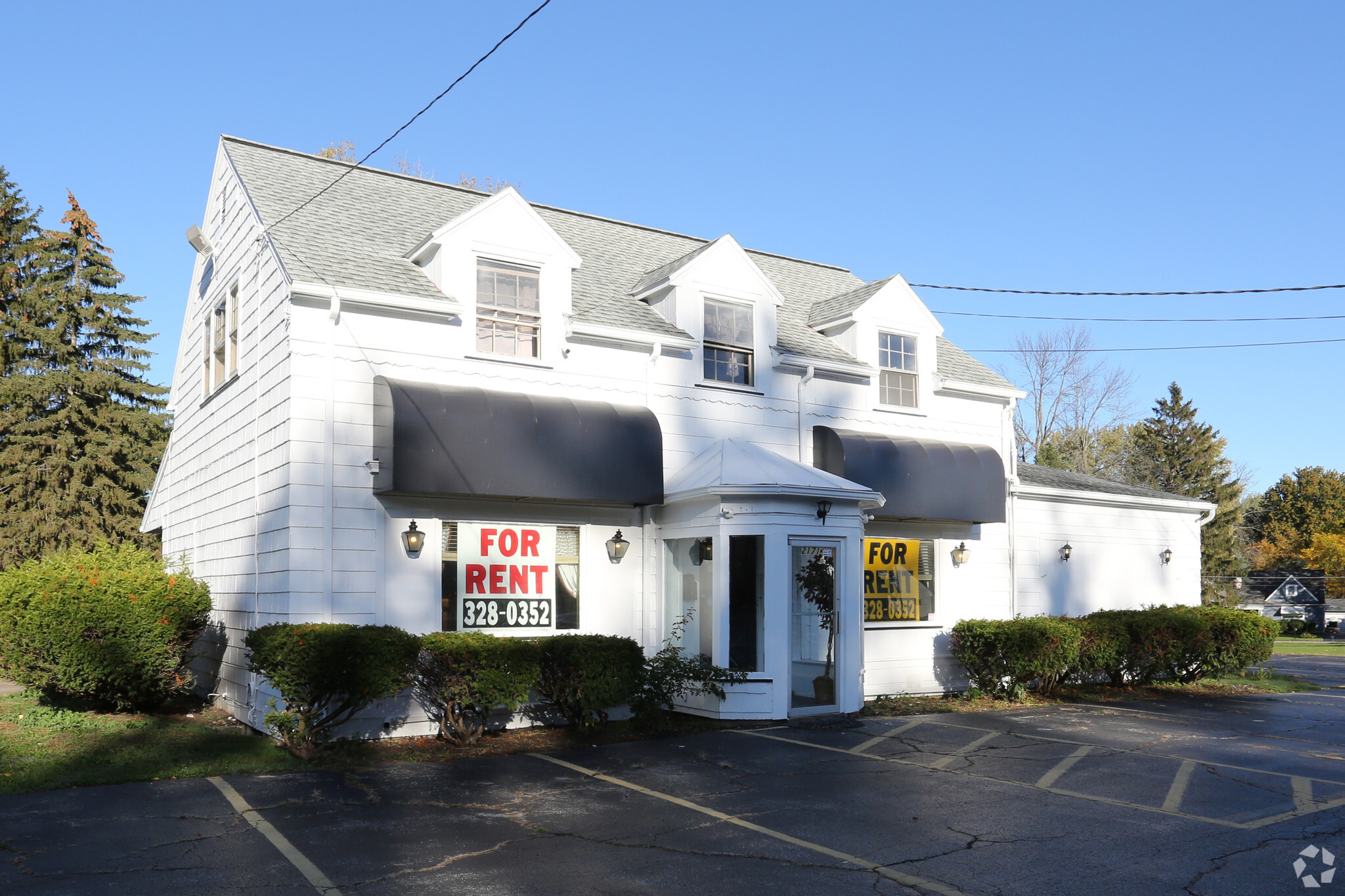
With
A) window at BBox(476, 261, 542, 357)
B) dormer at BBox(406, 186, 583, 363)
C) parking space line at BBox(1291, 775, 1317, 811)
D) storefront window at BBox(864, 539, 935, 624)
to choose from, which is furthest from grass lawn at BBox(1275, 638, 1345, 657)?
window at BBox(476, 261, 542, 357)

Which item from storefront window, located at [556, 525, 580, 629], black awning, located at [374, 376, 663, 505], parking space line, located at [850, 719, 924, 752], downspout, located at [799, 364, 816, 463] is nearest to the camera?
parking space line, located at [850, 719, 924, 752]

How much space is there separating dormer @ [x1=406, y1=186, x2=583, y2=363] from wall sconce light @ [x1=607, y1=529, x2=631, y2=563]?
2.63 m

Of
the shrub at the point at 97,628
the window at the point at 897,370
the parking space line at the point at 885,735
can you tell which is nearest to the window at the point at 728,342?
the window at the point at 897,370

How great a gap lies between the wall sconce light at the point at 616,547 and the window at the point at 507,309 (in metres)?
2.81

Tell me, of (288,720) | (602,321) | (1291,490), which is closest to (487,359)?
(602,321)

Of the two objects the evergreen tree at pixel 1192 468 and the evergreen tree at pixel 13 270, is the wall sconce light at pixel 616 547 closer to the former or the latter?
the evergreen tree at pixel 13 270

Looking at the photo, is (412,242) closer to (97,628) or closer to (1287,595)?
(97,628)

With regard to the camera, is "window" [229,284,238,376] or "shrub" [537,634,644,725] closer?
"shrub" [537,634,644,725]

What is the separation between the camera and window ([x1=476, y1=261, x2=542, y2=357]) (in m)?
13.2

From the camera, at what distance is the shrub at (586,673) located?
1173cm

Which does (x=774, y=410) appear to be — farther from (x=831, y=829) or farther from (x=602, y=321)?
(x=831, y=829)

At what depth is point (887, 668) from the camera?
15938 millimetres

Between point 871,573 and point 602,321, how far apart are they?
20.3 ft

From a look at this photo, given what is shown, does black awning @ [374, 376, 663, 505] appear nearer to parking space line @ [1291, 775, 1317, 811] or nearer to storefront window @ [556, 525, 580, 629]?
storefront window @ [556, 525, 580, 629]
